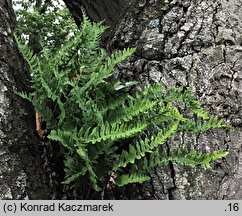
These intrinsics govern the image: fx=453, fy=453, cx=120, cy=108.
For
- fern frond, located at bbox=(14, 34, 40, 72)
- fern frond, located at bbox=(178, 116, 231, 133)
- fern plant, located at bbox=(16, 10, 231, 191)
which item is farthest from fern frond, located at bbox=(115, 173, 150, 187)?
fern frond, located at bbox=(14, 34, 40, 72)

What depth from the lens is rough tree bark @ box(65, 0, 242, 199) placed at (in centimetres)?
203

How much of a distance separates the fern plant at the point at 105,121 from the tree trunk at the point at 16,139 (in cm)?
9

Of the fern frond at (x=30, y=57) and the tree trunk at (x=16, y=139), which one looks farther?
the fern frond at (x=30, y=57)

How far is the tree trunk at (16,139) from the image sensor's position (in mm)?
1906

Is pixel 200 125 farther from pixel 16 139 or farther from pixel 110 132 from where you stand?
pixel 16 139

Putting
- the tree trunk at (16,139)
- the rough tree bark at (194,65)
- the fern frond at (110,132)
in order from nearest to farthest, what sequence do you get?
the fern frond at (110,132) → the tree trunk at (16,139) → the rough tree bark at (194,65)

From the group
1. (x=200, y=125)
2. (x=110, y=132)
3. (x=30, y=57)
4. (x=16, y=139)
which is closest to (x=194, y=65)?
(x=200, y=125)

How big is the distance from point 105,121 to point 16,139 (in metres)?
0.40

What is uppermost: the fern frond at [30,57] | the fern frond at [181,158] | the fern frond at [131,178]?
the fern frond at [30,57]

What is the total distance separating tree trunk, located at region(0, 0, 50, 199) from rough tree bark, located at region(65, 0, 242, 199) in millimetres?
401

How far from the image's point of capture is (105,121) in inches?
76.5
